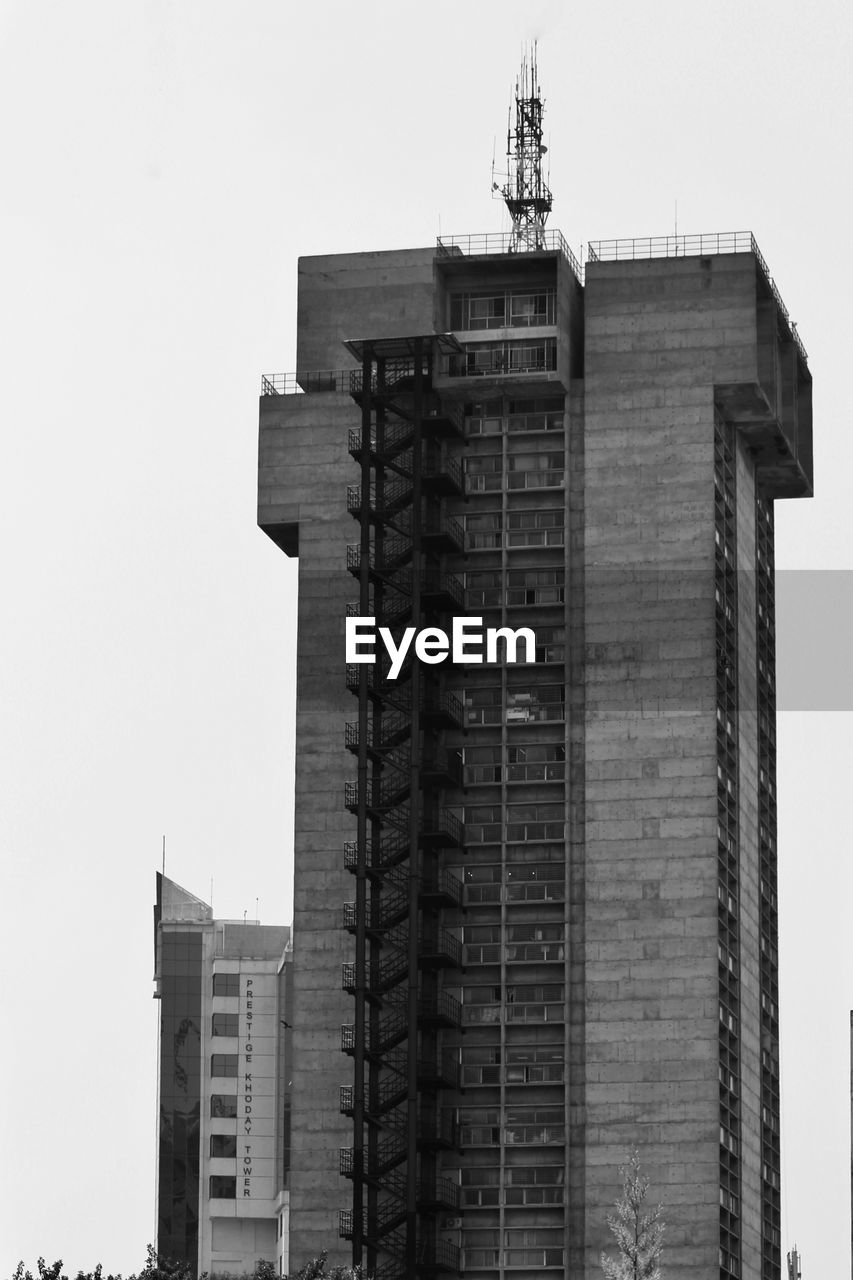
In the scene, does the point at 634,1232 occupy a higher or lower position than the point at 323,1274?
higher

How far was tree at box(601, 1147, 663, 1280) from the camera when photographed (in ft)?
561

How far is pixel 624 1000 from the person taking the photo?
200 metres

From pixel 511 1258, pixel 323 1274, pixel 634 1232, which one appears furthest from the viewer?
pixel 511 1258

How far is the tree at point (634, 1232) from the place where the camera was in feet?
561

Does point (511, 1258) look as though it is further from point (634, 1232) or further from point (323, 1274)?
point (323, 1274)

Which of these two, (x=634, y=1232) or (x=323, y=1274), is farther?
(x=634, y=1232)

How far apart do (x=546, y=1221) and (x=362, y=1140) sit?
469 inches

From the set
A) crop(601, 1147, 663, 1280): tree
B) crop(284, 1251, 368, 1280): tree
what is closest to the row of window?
crop(601, 1147, 663, 1280): tree

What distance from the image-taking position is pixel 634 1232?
601 feet

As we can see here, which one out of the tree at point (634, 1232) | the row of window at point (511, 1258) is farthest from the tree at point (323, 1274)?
the row of window at point (511, 1258)

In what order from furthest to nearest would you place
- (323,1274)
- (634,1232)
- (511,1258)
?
(511,1258), (634,1232), (323,1274)

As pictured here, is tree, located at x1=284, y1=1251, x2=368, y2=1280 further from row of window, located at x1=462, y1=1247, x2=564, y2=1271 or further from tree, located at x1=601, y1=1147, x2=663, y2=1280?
row of window, located at x1=462, y1=1247, x2=564, y2=1271

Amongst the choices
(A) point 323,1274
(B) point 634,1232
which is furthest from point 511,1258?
(A) point 323,1274

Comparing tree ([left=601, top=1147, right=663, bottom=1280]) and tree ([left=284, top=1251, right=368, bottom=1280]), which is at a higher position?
tree ([left=601, top=1147, right=663, bottom=1280])
